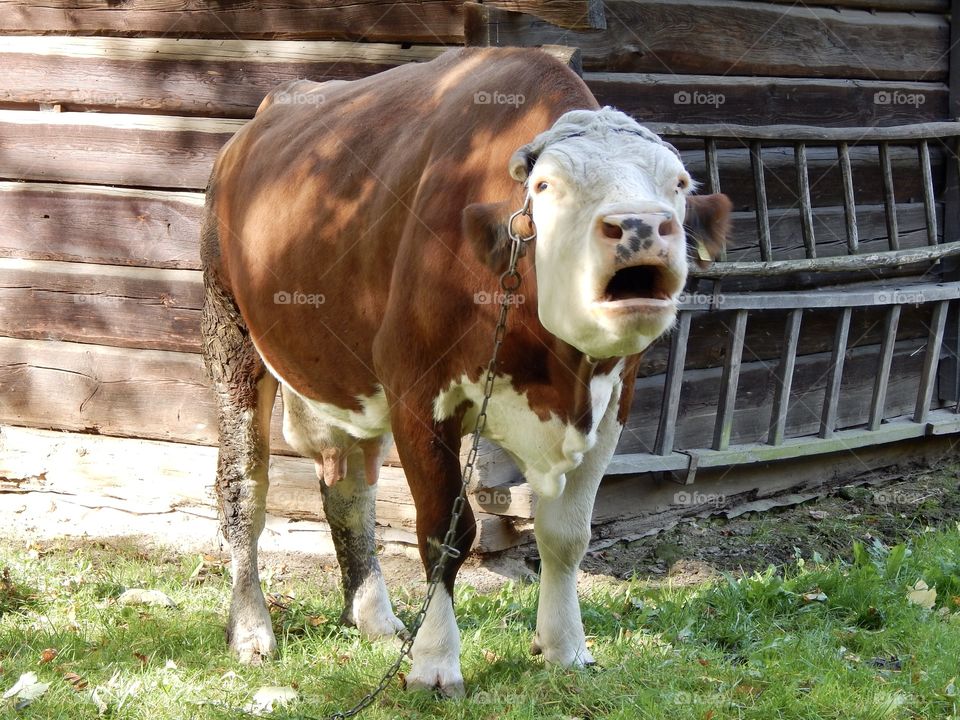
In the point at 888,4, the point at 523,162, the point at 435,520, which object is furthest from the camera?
the point at 888,4

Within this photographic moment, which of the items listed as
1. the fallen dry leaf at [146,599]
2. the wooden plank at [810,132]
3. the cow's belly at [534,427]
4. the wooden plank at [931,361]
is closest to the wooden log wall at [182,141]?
the wooden plank at [810,132]

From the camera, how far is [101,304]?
6.17 meters

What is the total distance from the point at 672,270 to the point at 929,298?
4.37 m

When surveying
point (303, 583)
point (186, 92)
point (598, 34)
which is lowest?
point (303, 583)

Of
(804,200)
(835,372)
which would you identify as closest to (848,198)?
(804,200)

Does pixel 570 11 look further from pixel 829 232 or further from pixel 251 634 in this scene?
pixel 829 232

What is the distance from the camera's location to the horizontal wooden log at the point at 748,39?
5.36 metres

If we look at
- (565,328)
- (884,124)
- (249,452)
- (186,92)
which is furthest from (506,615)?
(884,124)

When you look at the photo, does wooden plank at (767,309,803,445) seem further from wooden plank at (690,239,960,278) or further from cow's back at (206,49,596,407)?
cow's back at (206,49,596,407)

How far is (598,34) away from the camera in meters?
5.37

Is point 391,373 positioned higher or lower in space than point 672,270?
lower

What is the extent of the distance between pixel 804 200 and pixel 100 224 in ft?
12.2

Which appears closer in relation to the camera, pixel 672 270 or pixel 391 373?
pixel 672 270

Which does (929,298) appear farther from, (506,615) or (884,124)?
(506,615)
